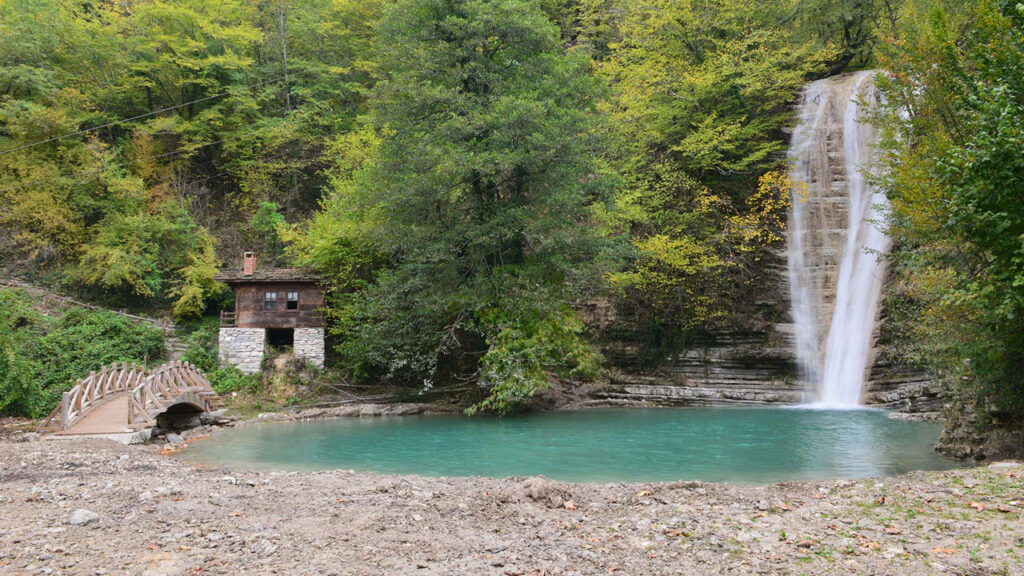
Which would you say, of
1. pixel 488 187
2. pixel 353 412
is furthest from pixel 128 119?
pixel 488 187

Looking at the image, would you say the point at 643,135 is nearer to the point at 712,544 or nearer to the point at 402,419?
the point at 402,419

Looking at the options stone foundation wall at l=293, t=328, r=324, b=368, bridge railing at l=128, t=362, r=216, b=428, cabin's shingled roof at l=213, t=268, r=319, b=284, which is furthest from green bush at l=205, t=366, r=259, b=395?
cabin's shingled roof at l=213, t=268, r=319, b=284

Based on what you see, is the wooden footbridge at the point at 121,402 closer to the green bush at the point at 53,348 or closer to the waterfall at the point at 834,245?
the green bush at the point at 53,348

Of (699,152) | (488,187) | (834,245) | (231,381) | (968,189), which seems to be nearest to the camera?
(968,189)

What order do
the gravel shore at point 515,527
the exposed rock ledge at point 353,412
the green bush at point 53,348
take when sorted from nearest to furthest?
the gravel shore at point 515,527
the green bush at point 53,348
the exposed rock ledge at point 353,412

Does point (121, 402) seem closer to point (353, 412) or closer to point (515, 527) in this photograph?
point (353, 412)

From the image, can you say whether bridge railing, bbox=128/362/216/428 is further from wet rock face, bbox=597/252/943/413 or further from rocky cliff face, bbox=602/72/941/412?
rocky cliff face, bbox=602/72/941/412

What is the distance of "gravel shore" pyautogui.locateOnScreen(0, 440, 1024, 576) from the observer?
4504 mm

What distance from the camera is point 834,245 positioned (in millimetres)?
21203

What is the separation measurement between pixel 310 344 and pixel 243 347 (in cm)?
275

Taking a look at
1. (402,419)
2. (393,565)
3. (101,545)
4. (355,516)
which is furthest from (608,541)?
(402,419)

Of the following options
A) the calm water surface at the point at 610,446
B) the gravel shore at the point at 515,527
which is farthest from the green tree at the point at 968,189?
the calm water surface at the point at 610,446

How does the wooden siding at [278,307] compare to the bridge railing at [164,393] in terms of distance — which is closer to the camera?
the bridge railing at [164,393]

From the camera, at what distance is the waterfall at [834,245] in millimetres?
19234
